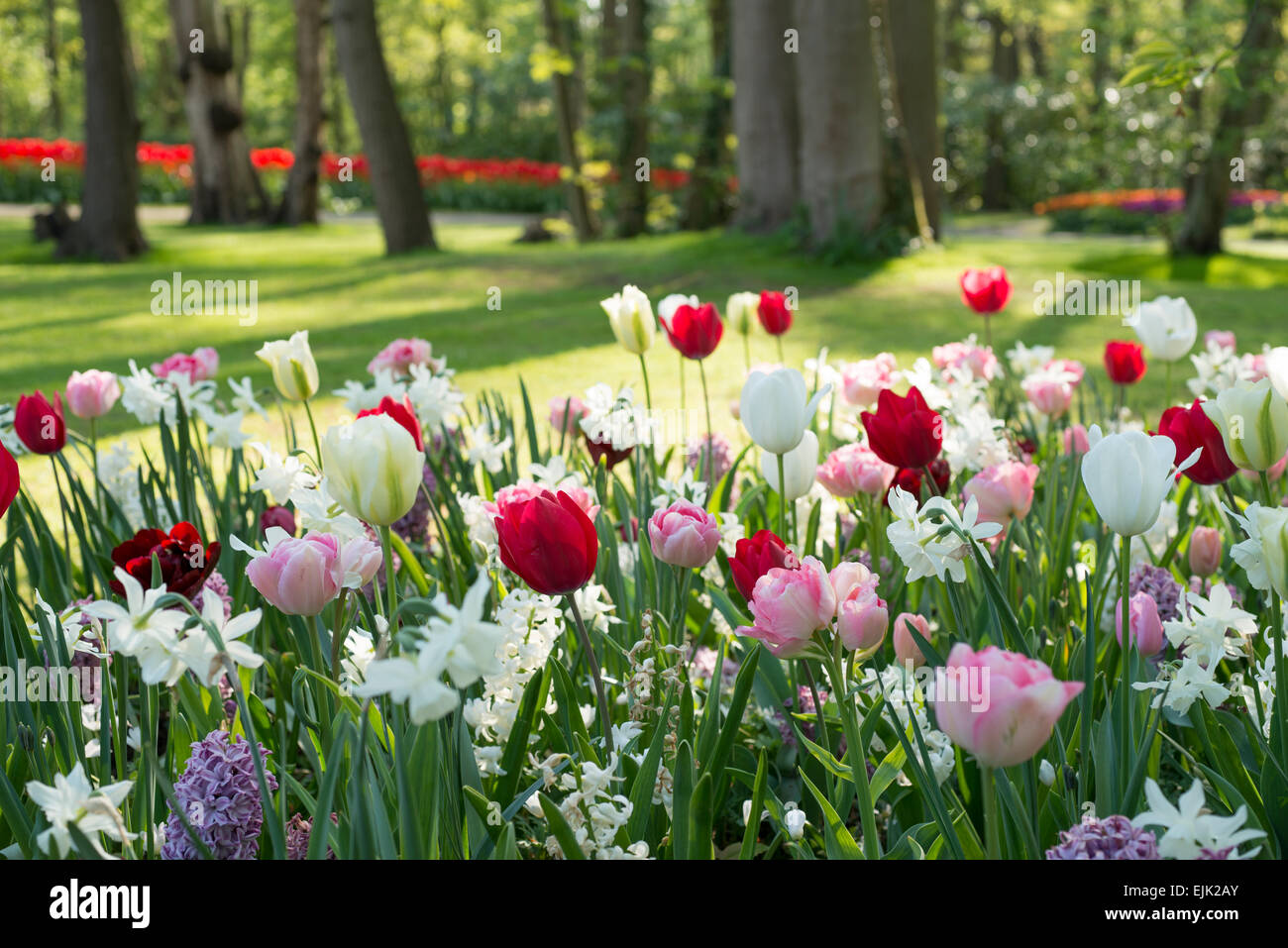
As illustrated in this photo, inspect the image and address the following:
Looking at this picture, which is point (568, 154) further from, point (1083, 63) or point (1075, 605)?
point (1083, 63)

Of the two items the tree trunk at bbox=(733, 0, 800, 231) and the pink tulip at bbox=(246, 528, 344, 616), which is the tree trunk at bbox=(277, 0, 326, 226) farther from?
the pink tulip at bbox=(246, 528, 344, 616)

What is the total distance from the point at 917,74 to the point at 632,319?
377 inches

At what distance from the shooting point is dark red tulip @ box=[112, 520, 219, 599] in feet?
5.09

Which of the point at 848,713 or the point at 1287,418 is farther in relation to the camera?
the point at 1287,418

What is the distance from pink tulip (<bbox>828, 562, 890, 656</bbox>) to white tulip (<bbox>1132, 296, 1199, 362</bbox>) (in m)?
1.60

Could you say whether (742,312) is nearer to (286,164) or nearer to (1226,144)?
(1226,144)

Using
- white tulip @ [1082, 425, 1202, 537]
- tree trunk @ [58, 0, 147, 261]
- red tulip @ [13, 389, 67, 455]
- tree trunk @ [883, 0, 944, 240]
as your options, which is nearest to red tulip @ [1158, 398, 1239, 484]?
white tulip @ [1082, 425, 1202, 537]

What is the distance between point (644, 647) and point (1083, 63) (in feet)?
83.6

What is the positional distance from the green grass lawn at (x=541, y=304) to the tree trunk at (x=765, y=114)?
0.81 meters

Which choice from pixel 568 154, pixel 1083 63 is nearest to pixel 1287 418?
pixel 568 154

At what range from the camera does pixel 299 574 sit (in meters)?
1.30

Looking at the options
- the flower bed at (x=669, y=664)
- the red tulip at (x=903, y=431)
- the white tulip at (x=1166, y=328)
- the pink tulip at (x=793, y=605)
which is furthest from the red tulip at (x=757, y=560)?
the white tulip at (x=1166, y=328)
